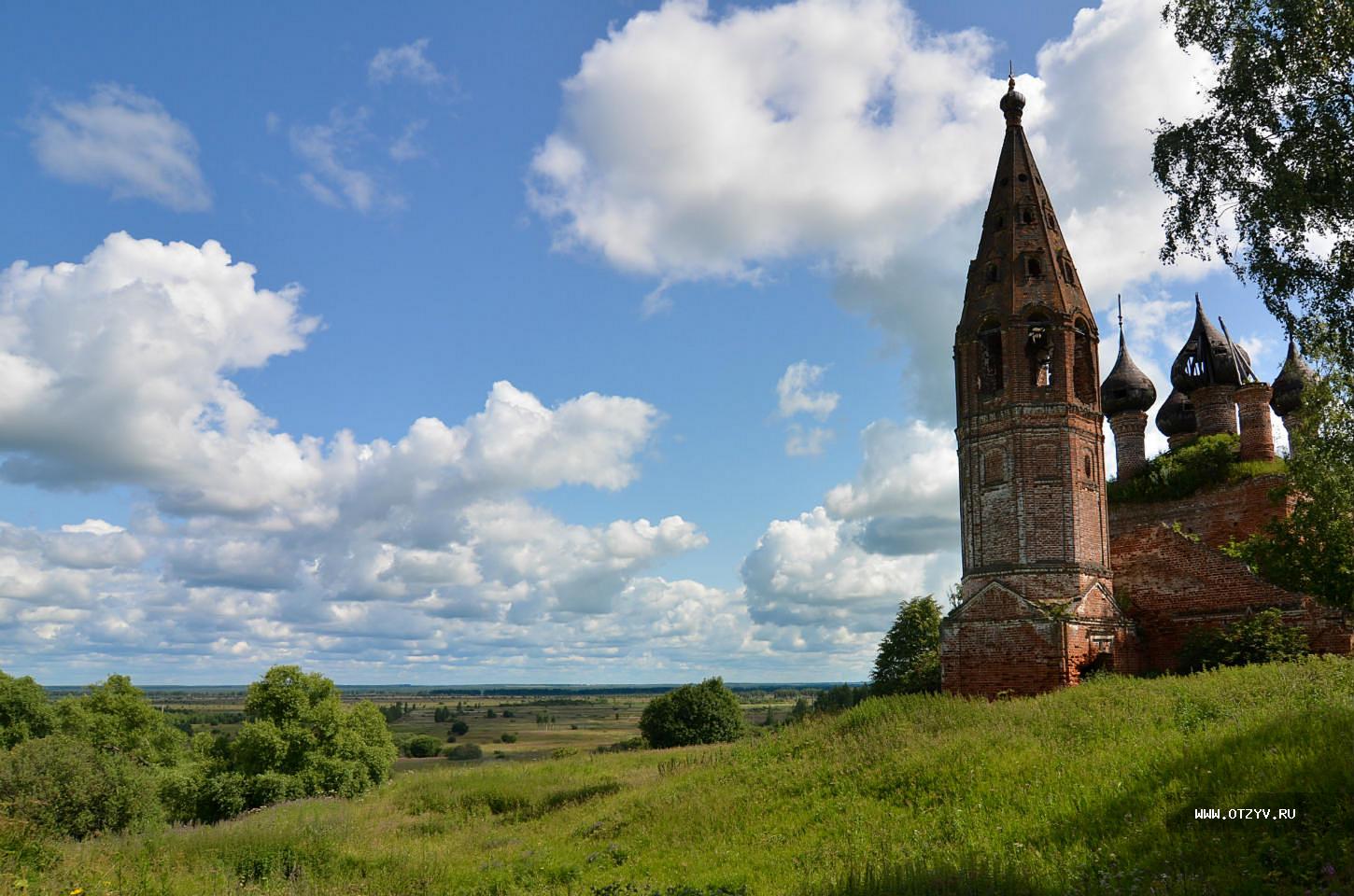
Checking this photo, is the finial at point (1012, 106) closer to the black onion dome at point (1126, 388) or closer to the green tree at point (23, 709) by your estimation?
the black onion dome at point (1126, 388)

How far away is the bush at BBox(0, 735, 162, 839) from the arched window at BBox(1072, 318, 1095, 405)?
30.3 m


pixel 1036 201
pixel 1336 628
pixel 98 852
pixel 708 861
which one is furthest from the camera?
pixel 1036 201

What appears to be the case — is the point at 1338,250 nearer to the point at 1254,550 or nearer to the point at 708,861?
the point at 708,861

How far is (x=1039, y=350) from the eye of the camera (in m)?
26.6

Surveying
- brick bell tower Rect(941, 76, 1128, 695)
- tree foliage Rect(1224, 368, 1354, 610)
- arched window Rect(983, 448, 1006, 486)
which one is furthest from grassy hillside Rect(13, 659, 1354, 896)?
arched window Rect(983, 448, 1006, 486)

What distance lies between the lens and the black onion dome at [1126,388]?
38531 millimetres

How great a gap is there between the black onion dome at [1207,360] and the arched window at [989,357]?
1644 cm

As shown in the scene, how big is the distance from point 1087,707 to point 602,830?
10262 mm

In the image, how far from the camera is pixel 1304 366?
3391 cm

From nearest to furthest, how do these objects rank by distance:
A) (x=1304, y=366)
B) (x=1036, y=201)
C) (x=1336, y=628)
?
(x=1336, y=628), (x=1036, y=201), (x=1304, y=366)

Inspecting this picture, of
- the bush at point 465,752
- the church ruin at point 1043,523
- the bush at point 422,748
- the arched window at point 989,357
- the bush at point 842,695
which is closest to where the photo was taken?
the church ruin at point 1043,523

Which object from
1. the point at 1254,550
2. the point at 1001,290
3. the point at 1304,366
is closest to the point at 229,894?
the point at 1001,290

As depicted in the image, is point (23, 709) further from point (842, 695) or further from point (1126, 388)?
point (1126, 388)

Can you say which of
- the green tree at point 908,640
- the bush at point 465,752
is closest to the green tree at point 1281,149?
the green tree at point 908,640
